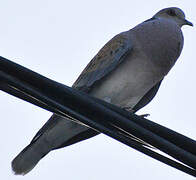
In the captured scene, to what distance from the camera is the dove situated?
13.4ft

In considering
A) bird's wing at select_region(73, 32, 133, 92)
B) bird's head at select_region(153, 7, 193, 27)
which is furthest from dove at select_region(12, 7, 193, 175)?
bird's head at select_region(153, 7, 193, 27)

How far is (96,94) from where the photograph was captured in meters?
4.21

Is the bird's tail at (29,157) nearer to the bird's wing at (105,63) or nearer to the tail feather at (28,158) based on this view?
the tail feather at (28,158)

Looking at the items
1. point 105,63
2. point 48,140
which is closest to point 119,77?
point 105,63

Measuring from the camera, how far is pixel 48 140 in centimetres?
410

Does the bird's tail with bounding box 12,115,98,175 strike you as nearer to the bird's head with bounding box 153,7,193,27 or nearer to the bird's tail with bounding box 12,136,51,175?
the bird's tail with bounding box 12,136,51,175

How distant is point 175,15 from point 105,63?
1.40 m

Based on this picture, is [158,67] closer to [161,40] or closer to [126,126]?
[161,40]

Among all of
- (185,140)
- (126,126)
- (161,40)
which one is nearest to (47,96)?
(126,126)

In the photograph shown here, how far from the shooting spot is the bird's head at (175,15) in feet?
17.5

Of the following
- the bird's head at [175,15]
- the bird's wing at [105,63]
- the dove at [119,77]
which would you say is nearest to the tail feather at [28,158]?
the dove at [119,77]

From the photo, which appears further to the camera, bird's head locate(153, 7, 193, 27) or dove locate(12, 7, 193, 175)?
bird's head locate(153, 7, 193, 27)

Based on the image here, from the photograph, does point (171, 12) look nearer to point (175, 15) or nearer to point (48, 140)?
point (175, 15)

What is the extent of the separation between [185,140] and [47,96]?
0.52 m
